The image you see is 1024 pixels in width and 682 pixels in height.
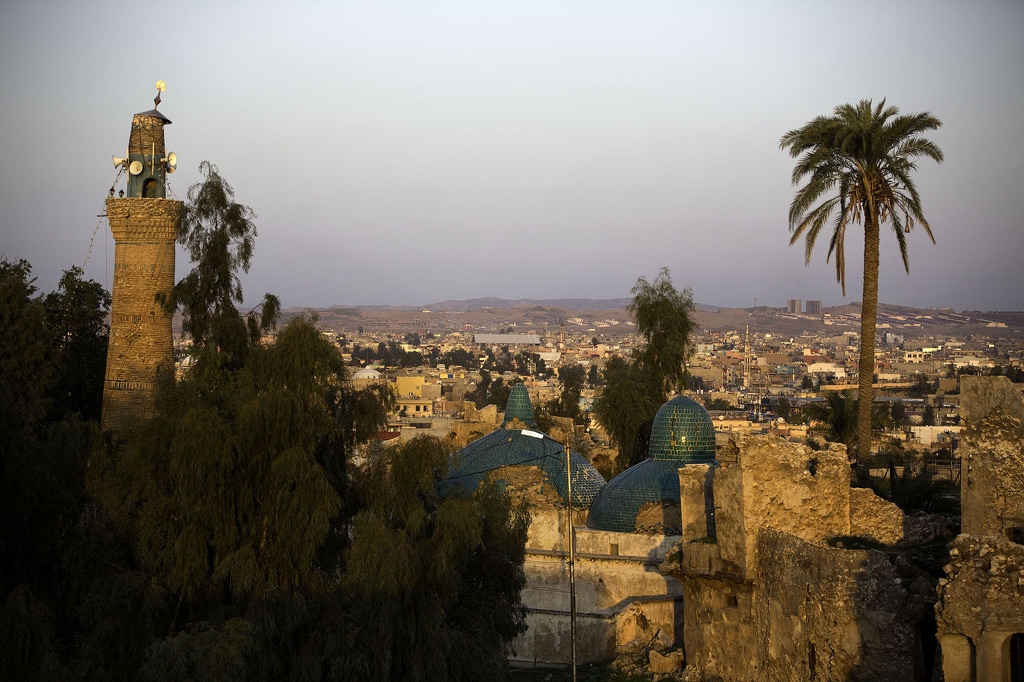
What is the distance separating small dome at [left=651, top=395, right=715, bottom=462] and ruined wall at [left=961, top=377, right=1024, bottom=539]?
942cm

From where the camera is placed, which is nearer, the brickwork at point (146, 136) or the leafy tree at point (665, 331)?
the brickwork at point (146, 136)

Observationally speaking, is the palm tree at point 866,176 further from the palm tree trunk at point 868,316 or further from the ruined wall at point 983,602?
the ruined wall at point 983,602

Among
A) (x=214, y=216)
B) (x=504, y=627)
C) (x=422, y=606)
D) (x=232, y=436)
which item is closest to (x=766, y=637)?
(x=504, y=627)

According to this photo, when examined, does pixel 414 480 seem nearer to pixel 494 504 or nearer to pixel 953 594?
pixel 494 504

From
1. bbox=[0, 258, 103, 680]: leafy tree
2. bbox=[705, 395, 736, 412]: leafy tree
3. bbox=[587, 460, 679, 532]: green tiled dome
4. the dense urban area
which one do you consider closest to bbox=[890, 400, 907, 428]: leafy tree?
the dense urban area

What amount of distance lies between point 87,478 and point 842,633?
10.1 meters

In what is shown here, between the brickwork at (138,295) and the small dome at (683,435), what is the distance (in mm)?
10006

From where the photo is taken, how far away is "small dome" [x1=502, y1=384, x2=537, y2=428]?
89.0 ft

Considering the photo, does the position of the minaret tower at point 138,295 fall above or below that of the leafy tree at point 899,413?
above

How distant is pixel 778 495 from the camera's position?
14797 mm

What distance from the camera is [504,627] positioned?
1513 cm

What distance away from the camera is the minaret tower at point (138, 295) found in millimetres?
20938

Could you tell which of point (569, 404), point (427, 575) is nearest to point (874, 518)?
point (427, 575)

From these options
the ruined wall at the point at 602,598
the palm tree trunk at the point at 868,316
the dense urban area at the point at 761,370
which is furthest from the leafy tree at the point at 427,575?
the dense urban area at the point at 761,370
